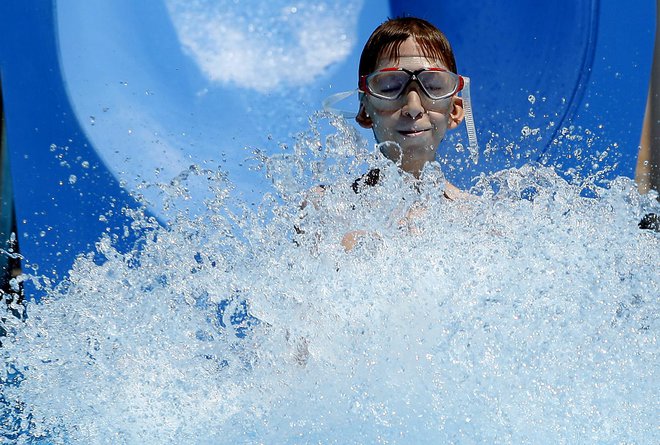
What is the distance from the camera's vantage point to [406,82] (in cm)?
164

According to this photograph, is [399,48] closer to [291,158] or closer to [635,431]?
[291,158]

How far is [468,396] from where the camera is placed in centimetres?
103

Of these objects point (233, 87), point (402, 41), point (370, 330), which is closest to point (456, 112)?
point (402, 41)

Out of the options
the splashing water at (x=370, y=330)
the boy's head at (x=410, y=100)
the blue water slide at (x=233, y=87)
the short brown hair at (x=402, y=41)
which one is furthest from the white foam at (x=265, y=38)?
the splashing water at (x=370, y=330)

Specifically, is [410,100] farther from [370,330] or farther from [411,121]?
[370,330]

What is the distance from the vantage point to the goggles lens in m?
1.64

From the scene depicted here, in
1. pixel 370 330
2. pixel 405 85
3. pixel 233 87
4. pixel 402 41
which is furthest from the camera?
pixel 233 87

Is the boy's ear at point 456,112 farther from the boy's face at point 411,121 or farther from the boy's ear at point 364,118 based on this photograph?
the boy's ear at point 364,118

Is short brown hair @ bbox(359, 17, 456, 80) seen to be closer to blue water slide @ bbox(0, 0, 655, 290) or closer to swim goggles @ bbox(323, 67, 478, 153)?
swim goggles @ bbox(323, 67, 478, 153)

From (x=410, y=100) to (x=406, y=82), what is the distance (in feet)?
0.12

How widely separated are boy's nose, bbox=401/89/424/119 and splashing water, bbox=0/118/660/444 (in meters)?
0.14

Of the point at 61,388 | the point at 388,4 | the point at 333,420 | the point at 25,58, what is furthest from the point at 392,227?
the point at 388,4

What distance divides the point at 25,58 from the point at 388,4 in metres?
1.10

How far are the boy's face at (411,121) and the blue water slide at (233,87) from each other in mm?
505
